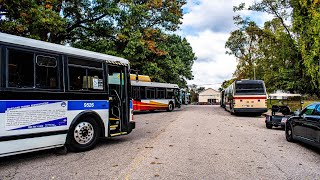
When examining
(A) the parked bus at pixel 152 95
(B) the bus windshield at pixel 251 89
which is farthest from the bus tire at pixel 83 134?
(B) the bus windshield at pixel 251 89

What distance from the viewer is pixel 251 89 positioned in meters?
23.3

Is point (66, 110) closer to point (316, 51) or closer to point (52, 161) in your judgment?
point (52, 161)

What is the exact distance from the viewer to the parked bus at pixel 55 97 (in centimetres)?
615

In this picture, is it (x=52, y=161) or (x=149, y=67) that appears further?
(x=149, y=67)

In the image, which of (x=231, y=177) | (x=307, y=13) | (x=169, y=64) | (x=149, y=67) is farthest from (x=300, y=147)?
(x=307, y=13)

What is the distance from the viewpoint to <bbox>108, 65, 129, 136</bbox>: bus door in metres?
9.10

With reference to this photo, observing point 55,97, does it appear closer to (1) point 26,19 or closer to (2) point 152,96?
(1) point 26,19

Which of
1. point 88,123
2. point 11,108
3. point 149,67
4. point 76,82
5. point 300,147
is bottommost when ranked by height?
point 300,147

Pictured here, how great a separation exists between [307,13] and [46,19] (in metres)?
26.3

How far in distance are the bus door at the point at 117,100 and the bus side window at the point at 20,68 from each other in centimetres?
280

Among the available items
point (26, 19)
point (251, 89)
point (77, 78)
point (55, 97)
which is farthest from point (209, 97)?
point (55, 97)

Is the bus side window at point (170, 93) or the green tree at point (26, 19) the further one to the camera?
the bus side window at point (170, 93)

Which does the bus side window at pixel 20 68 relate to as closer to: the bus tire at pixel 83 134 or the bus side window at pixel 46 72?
the bus side window at pixel 46 72

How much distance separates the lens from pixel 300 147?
8781mm
